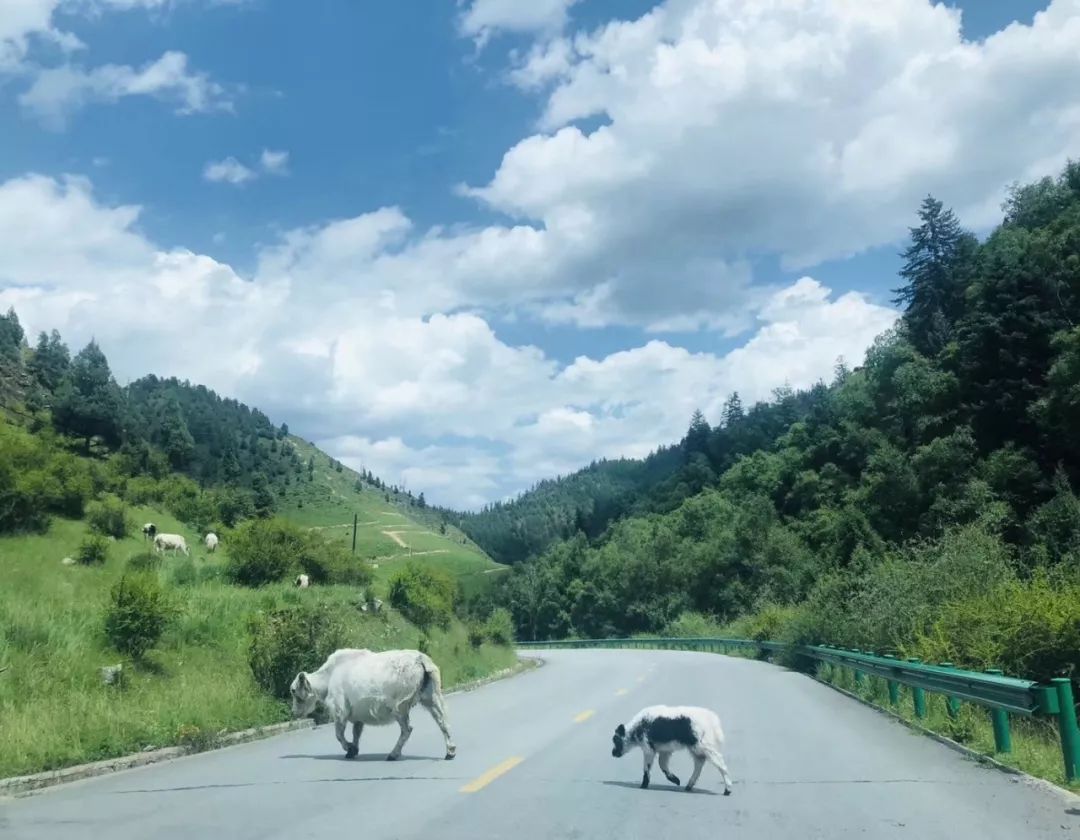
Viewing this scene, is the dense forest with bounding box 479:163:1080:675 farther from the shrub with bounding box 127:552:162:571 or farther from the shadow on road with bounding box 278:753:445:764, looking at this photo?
the shrub with bounding box 127:552:162:571

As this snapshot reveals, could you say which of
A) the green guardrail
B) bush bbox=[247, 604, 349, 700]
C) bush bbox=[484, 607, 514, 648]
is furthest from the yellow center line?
bush bbox=[484, 607, 514, 648]

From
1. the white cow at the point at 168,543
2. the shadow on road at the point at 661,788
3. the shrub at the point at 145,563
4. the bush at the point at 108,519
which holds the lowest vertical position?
the shadow on road at the point at 661,788

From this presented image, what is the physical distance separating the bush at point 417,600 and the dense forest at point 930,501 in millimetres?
13370

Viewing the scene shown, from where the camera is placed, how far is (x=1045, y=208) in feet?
248

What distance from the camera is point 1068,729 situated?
988 cm

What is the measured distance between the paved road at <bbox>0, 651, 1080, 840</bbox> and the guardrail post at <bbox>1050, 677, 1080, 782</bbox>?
1.41ft

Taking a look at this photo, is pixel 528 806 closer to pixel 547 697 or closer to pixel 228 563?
pixel 547 697

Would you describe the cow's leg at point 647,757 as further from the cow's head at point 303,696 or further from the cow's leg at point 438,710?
the cow's head at point 303,696

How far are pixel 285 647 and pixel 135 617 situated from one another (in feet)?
10.9

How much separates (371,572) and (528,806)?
39.8 metres

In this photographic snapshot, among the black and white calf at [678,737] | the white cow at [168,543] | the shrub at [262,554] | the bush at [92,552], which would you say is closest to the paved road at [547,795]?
the black and white calf at [678,737]

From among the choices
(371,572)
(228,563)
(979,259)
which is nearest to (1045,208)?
(979,259)

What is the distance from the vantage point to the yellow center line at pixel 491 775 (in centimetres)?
1030

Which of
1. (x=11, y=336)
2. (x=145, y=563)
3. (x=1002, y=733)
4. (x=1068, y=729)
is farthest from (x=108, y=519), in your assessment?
(x=11, y=336)
